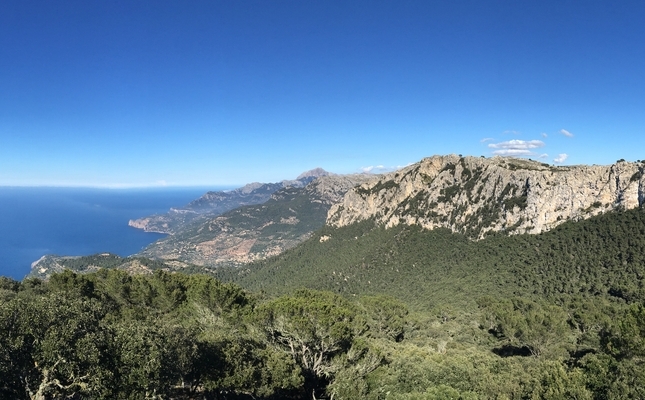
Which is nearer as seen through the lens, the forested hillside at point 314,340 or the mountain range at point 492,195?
the forested hillside at point 314,340

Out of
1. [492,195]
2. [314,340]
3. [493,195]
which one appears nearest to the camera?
[314,340]

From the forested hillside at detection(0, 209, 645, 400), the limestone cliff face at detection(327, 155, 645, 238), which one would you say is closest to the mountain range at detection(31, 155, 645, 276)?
the limestone cliff face at detection(327, 155, 645, 238)

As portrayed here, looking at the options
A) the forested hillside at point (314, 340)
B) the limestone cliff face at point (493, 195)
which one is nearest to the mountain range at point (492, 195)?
the limestone cliff face at point (493, 195)

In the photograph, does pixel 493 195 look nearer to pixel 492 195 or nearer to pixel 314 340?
pixel 492 195

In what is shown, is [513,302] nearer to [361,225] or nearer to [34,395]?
[34,395]

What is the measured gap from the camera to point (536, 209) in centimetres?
11762

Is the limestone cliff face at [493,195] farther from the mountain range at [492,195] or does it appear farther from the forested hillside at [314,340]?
the forested hillside at [314,340]

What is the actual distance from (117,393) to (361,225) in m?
168

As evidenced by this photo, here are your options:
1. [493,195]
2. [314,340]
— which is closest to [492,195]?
[493,195]

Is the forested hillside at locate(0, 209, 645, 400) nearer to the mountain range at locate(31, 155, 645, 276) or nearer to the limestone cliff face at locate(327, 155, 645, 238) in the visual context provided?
the limestone cliff face at locate(327, 155, 645, 238)

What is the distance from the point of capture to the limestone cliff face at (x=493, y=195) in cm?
10525

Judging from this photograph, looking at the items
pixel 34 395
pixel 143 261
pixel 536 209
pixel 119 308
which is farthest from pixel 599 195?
pixel 143 261

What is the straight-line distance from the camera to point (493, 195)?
136250 mm

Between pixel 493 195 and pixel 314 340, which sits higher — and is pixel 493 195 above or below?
above
